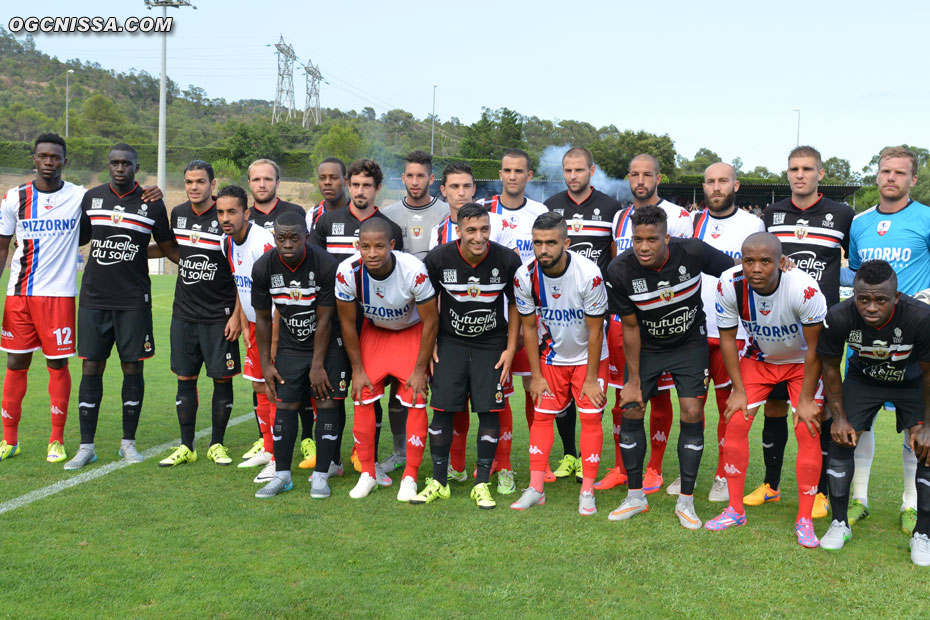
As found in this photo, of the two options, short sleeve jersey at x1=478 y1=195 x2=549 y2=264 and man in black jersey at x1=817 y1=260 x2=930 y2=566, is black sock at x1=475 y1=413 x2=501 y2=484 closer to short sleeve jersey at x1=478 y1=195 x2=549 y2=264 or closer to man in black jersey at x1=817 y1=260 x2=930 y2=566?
short sleeve jersey at x1=478 y1=195 x2=549 y2=264

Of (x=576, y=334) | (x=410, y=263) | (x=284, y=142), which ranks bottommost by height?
(x=576, y=334)

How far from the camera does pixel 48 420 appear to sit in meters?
7.86

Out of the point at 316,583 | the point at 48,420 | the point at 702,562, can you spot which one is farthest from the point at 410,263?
the point at 48,420

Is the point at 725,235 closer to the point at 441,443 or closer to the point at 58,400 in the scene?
the point at 441,443

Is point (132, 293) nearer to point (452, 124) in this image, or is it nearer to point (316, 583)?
point (316, 583)

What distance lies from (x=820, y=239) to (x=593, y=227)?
1.68 meters

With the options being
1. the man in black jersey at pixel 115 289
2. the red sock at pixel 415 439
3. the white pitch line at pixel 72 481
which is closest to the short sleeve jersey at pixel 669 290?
the red sock at pixel 415 439

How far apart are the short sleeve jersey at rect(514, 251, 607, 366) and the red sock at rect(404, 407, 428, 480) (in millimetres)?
1032

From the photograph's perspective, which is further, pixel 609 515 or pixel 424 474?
pixel 424 474

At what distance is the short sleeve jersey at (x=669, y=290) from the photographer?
5.24 metres

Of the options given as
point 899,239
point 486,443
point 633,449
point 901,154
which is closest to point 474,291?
point 486,443

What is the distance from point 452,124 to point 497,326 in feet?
316

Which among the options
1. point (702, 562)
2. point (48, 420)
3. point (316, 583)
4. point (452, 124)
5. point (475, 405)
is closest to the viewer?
point (316, 583)

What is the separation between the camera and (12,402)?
6.49 m
